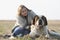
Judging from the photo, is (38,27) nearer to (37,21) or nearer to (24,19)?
(37,21)

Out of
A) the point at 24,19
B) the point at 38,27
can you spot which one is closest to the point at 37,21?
the point at 38,27

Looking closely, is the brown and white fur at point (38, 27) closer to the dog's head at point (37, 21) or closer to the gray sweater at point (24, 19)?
the dog's head at point (37, 21)

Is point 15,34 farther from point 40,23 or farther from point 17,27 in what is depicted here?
point 40,23

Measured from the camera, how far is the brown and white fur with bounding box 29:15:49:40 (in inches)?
285

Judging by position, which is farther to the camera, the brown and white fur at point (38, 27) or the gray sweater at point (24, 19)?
the gray sweater at point (24, 19)

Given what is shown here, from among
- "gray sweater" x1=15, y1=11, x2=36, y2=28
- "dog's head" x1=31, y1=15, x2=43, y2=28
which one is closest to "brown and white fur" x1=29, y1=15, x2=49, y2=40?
"dog's head" x1=31, y1=15, x2=43, y2=28

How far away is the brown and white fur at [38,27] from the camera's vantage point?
7.23m

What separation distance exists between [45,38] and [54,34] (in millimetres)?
738

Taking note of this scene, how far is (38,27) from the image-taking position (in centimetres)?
736

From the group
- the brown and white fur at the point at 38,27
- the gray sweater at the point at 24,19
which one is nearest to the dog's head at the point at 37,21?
the brown and white fur at the point at 38,27

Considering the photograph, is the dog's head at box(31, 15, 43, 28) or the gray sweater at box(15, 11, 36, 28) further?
the gray sweater at box(15, 11, 36, 28)

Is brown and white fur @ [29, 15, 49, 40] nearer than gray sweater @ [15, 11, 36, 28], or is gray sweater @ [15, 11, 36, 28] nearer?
brown and white fur @ [29, 15, 49, 40]

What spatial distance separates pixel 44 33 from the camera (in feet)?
24.7

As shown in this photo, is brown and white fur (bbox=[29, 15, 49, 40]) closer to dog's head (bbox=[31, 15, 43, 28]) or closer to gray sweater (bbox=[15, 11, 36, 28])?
dog's head (bbox=[31, 15, 43, 28])
